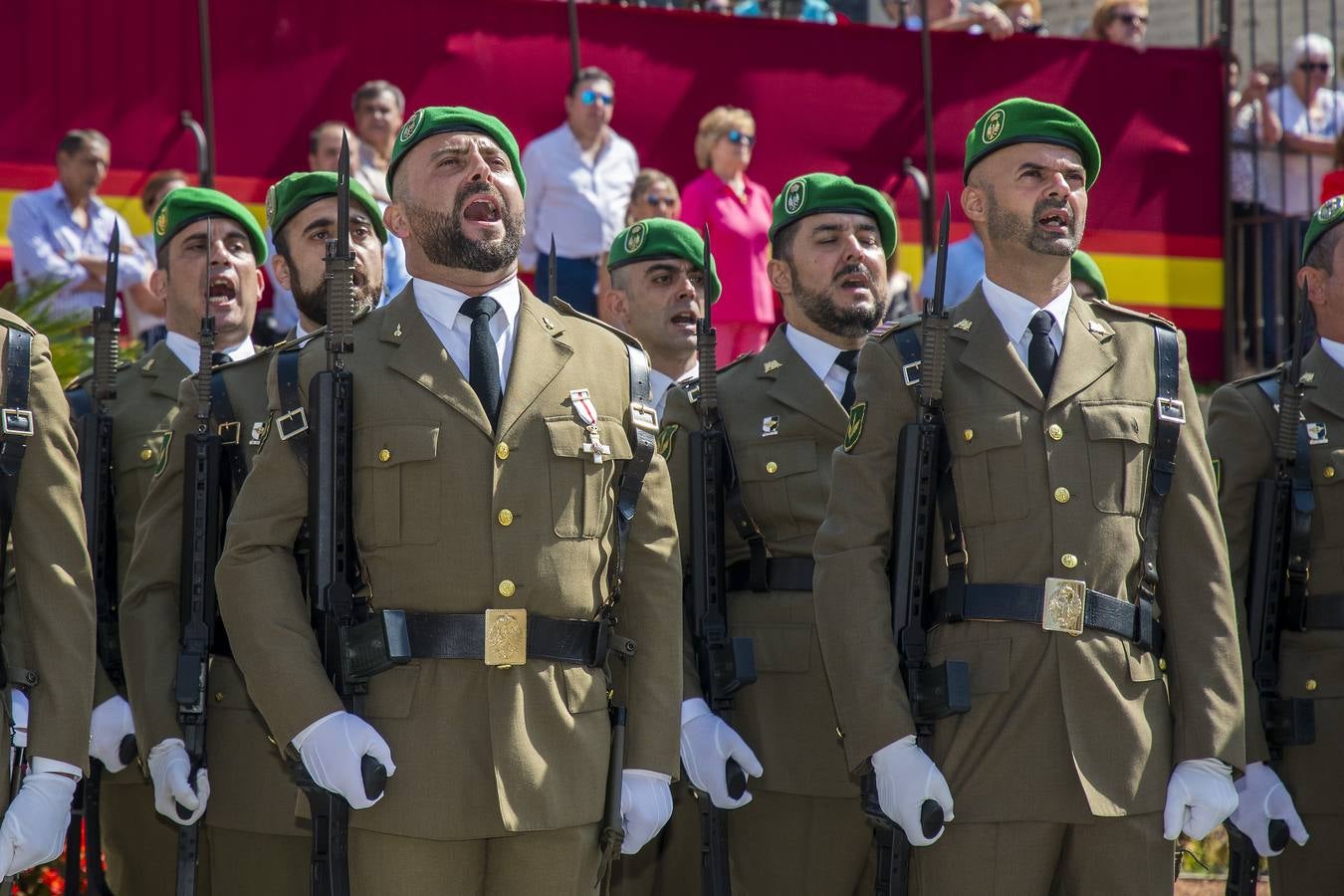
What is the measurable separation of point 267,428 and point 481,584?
0.57 metres

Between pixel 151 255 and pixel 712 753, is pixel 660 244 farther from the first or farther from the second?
pixel 151 255

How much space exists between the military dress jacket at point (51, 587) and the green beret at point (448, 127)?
903 mm

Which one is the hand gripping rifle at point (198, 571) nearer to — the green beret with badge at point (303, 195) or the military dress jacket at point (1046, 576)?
the green beret with badge at point (303, 195)

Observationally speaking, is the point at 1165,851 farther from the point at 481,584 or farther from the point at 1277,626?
the point at 481,584

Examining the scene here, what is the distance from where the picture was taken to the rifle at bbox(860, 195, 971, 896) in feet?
12.6

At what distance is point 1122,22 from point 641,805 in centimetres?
905

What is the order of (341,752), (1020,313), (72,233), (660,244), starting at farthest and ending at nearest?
(72,233), (660,244), (1020,313), (341,752)

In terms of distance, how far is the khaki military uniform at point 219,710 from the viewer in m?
4.43

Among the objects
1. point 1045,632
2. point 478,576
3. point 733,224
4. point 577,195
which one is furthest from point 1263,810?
point 577,195

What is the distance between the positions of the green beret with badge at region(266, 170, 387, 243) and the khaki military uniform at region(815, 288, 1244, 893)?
6.61 feet

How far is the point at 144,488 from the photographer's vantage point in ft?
16.4

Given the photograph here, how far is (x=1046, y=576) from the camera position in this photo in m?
3.82

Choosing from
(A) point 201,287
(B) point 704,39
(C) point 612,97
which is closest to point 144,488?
(A) point 201,287

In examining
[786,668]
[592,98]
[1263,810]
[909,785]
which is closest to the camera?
[909,785]
